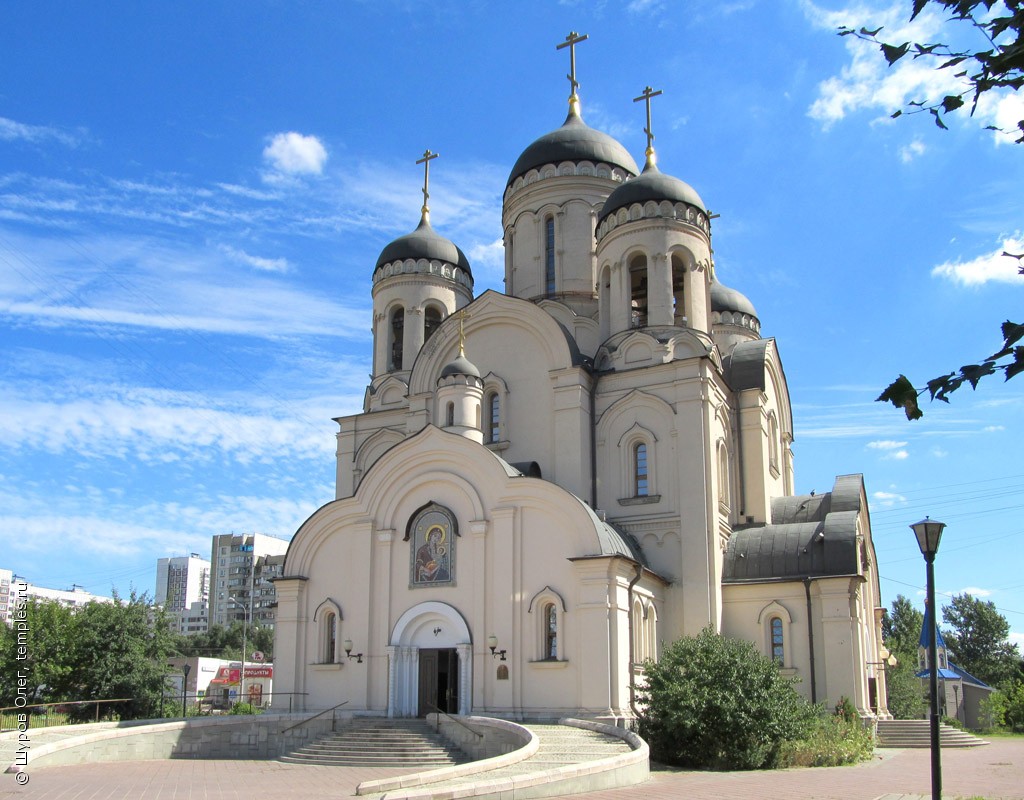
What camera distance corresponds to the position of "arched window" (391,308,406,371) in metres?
31.5

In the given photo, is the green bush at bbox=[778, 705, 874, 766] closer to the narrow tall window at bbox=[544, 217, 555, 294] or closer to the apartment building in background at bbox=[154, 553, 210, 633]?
the narrow tall window at bbox=[544, 217, 555, 294]

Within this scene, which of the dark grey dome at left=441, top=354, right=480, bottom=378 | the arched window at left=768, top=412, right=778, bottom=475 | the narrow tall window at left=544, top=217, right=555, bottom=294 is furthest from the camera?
the narrow tall window at left=544, top=217, right=555, bottom=294

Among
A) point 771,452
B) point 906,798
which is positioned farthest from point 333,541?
point 906,798

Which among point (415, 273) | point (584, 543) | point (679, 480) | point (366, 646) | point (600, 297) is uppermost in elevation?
point (415, 273)

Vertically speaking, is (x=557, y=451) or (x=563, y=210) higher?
(x=563, y=210)

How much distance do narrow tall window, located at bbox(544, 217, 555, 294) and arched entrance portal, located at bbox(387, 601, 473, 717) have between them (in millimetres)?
11341

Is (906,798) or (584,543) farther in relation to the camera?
(584,543)

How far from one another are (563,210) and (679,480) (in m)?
10.2

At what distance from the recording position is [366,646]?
2342cm

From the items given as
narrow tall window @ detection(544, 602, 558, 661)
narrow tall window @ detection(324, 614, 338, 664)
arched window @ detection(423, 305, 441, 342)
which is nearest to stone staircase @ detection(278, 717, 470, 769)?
narrow tall window @ detection(324, 614, 338, 664)

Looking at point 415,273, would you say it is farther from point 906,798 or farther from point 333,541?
point 906,798

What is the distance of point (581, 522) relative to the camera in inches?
845

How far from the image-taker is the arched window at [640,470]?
24688mm

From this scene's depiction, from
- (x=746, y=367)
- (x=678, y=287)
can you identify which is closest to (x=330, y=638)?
(x=678, y=287)
